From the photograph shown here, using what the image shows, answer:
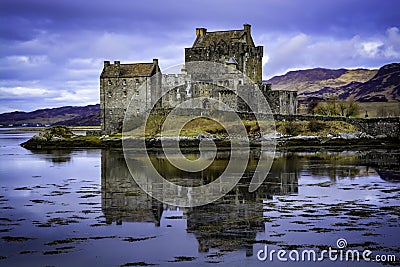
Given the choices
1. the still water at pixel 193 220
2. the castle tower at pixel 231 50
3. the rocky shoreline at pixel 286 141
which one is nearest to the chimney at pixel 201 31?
the castle tower at pixel 231 50

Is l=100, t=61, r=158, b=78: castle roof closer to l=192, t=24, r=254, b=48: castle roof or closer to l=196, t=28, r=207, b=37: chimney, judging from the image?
l=192, t=24, r=254, b=48: castle roof

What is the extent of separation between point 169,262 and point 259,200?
7042mm

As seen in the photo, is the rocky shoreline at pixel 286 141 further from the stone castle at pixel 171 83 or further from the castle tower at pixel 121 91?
the stone castle at pixel 171 83

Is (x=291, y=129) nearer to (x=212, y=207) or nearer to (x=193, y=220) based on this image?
(x=212, y=207)

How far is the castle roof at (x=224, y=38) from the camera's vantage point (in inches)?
2004

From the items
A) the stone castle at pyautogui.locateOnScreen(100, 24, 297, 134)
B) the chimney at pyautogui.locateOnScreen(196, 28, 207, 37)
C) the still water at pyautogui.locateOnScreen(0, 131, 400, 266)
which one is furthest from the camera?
the chimney at pyautogui.locateOnScreen(196, 28, 207, 37)

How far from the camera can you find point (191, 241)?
480 inches

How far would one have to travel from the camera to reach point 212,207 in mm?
16219

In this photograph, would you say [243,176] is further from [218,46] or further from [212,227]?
[218,46]

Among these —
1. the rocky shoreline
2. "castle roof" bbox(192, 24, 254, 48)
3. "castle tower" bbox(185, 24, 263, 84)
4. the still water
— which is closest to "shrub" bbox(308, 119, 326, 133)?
the rocky shoreline

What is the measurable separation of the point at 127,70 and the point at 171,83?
3.97 metres

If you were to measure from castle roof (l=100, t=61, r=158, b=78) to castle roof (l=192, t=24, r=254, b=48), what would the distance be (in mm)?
4969

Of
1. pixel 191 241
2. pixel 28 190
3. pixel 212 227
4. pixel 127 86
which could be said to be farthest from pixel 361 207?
pixel 127 86

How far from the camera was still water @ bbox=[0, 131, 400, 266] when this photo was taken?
1123 cm
